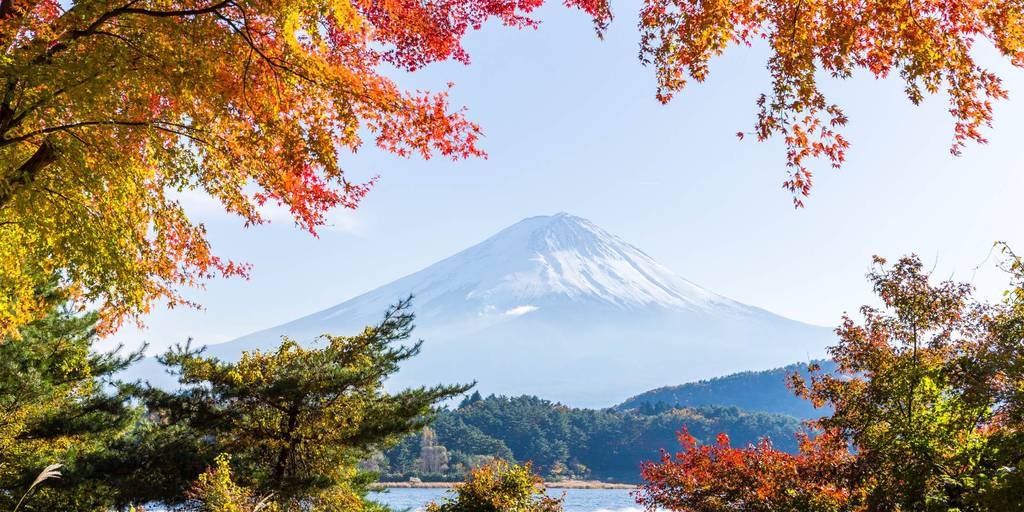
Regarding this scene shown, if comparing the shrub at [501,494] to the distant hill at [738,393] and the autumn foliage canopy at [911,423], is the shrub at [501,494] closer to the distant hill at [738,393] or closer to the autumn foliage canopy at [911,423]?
the autumn foliage canopy at [911,423]

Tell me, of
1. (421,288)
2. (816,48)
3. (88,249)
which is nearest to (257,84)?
(88,249)

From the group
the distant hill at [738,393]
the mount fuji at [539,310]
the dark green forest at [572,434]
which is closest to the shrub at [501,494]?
the dark green forest at [572,434]

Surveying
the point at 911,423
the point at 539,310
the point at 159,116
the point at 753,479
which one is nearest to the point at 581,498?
the point at 753,479

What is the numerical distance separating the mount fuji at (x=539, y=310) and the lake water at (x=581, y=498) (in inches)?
4166

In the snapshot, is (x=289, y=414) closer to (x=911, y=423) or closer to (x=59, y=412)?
(x=59, y=412)

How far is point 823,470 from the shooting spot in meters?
8.97

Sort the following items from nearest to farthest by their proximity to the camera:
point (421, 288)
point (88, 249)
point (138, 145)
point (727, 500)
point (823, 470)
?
point (88, 249) < point (138, 145) < point (823, 470) < point (727, 500) < point (421, 288)

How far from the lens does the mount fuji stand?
174875 mm

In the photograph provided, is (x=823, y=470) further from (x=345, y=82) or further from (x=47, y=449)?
(x=47, y=449)

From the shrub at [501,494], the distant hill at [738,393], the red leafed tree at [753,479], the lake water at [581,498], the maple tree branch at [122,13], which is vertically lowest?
the distant hill at [738,393]

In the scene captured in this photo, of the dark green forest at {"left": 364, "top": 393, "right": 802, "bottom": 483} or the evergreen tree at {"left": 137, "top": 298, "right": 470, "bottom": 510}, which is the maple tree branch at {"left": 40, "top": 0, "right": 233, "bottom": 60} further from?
the dark green forest at {"left": 364, "top": 393, "right": 802, "bottom": 483}

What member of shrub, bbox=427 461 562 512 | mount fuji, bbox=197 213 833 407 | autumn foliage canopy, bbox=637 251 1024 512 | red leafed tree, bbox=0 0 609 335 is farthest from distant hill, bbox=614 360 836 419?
red leafed tree, bbox=0 0 609 335

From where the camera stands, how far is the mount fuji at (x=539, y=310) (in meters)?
175

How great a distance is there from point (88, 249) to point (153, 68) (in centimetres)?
150
